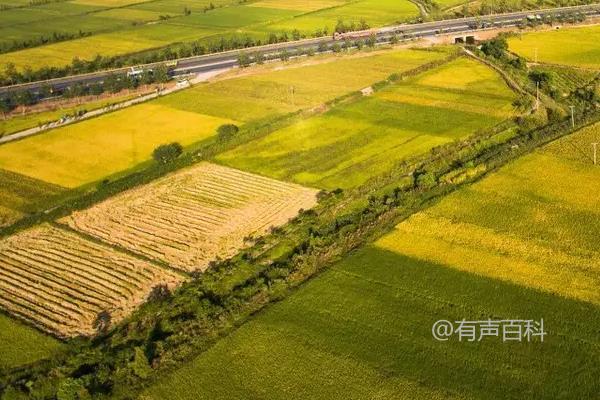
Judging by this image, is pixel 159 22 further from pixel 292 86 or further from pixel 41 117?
pixel 41 117

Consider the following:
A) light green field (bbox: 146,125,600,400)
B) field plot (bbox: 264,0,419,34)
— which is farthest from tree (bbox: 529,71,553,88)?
field plot (bbox: 264,0,419,34)

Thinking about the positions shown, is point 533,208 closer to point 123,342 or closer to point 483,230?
point 483,230

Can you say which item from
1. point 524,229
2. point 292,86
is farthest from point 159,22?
point 524,229

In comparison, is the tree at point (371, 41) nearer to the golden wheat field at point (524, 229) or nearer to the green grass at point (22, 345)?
the golden wheat field at point (524, 229)

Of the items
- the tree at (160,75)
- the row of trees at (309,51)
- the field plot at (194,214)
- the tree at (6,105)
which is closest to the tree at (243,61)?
the row of trees at (309,51)

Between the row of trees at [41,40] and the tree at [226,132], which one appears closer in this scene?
the tree at [226,132]

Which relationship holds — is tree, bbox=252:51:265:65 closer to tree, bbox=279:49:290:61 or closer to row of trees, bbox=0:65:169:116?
tree, bbox=279:49:290:61
